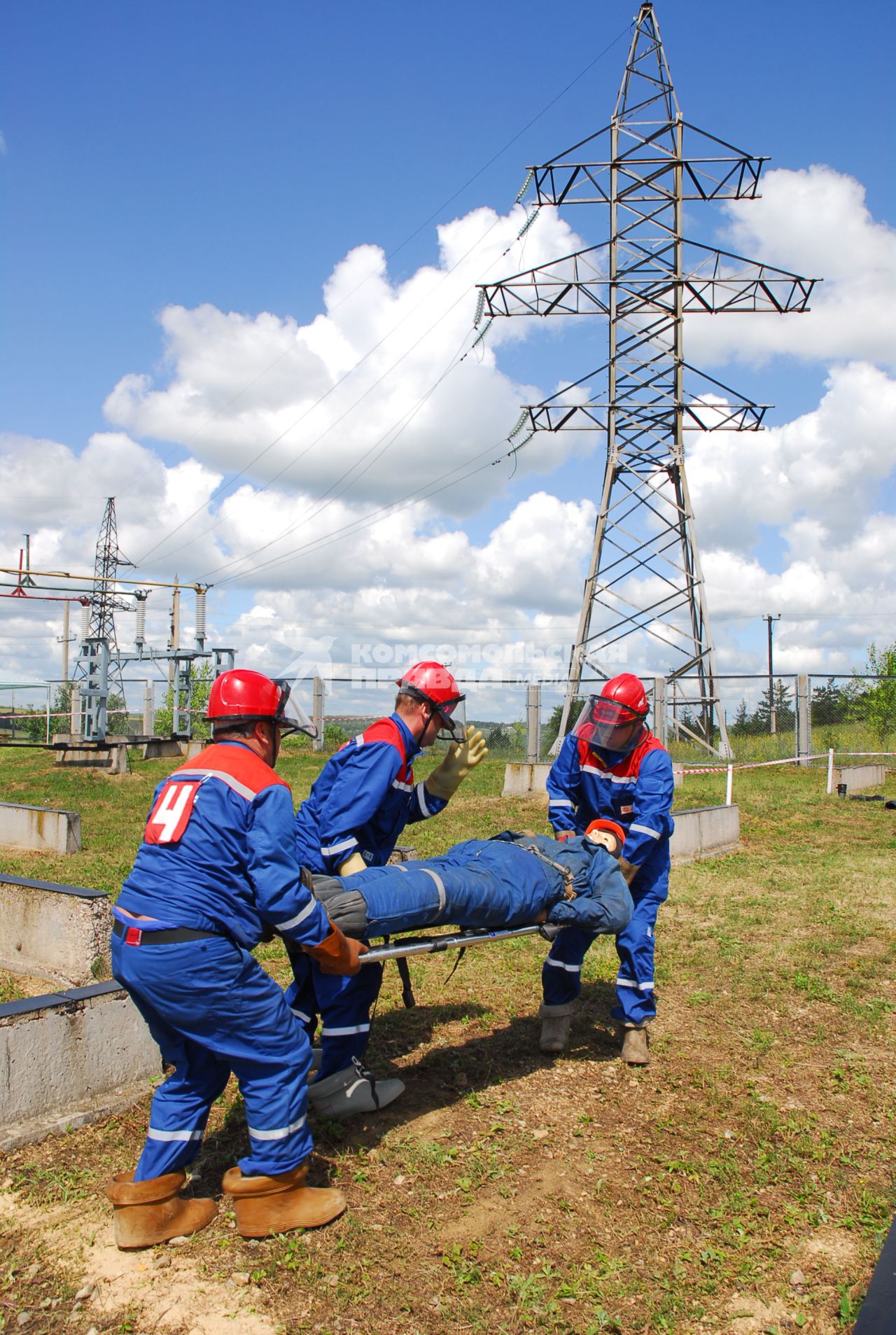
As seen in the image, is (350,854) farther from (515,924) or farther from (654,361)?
(654,361)

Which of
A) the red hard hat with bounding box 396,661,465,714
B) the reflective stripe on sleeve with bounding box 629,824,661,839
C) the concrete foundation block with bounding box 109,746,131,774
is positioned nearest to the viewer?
the red hard hat with bounding box 396,661,465,714

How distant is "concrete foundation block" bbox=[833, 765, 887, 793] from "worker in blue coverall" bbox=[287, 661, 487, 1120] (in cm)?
1294

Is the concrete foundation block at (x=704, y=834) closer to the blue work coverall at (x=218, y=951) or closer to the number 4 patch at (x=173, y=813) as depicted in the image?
the blue work coverall at (x=218, y=951)

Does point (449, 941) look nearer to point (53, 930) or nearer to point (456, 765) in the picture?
point (456, 765)

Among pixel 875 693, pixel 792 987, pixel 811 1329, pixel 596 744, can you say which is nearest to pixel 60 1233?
pixel 811 1329

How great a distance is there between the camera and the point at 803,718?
17.6 m

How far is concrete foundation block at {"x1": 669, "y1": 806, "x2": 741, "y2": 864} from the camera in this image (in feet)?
33.6

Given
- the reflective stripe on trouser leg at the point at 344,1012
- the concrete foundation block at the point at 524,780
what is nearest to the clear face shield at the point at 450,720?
the reflective stripe on trouser leg at the point at 344,1012

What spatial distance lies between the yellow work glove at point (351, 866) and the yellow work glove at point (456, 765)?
670mm

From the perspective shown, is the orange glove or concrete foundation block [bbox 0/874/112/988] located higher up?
the orange glove

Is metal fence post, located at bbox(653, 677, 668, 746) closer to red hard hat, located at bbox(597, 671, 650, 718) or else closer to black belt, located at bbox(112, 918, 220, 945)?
red hard hat, located at bbox(597, 671, 650, 718)

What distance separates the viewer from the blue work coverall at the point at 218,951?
3.05 m

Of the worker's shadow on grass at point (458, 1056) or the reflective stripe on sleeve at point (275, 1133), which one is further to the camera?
the worker's shadow on grass at point (458, 1056)

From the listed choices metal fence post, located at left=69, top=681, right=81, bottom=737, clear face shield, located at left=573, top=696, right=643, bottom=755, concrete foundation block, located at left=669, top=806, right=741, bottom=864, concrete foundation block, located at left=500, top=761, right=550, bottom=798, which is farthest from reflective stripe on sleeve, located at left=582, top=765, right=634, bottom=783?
metal fence post, located at left=69, top=681, right=81, bottom=737
